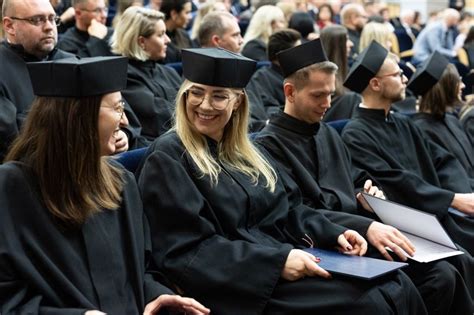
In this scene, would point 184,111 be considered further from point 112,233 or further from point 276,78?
point 276,78

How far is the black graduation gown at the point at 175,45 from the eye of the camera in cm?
807

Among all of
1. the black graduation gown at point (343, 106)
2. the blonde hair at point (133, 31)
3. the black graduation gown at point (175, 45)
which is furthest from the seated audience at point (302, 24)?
the blonde hair at point (133, 31)

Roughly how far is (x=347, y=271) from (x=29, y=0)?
2712 mm

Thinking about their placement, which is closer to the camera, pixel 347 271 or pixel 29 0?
pixel 347 271

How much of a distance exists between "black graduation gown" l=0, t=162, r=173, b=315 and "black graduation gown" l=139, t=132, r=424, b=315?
335 mm

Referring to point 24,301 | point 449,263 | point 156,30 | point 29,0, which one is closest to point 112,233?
point 24,301

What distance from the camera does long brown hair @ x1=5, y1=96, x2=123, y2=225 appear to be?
2.52m

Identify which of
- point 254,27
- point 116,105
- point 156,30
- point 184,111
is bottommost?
point 254,27

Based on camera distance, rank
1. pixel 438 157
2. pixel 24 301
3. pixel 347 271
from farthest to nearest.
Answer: pixel 438 157, pixel 347 271, pixel 24 301

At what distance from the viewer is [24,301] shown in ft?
8.04

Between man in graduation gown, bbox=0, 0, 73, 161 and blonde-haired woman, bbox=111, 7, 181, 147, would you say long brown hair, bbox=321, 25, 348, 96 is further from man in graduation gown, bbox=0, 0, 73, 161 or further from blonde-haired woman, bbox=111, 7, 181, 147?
man in graduation gown, bbox=0, 0, 73, 161

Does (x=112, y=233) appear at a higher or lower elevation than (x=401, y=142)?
higher

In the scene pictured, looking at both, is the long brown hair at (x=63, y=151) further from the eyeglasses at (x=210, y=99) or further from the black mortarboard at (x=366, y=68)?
the black mortarboard at (x=366, y=68)

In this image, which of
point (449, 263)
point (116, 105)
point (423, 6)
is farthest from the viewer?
point (423, 6)
